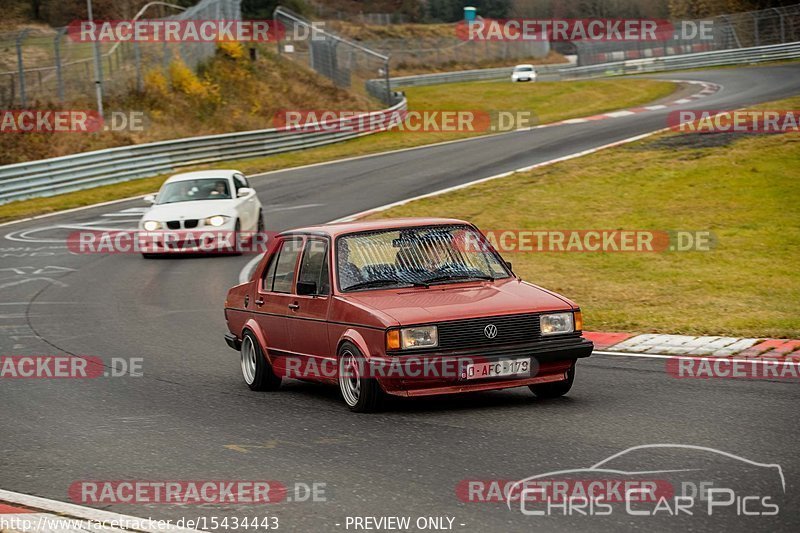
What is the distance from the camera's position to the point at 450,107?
52.9 meters

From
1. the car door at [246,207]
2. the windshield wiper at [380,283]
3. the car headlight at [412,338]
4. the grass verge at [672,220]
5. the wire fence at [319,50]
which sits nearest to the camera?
the car headlight at [412,338]

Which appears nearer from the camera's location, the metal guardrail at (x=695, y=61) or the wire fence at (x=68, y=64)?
the wire fence at (x=68, y=64)

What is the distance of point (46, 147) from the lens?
122 feet

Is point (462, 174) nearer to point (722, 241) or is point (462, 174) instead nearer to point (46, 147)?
point (722, 241)

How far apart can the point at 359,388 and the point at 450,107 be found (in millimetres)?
45440

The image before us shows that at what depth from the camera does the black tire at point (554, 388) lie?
8.62 metres

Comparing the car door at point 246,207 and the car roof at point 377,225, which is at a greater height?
the car roof at point 377,225

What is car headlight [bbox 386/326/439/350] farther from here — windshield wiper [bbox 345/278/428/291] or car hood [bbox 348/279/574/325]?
windshield wiper [bbox 345/278/428/291]

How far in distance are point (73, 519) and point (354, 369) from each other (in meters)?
2.92

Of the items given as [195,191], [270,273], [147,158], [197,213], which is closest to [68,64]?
[147,158]

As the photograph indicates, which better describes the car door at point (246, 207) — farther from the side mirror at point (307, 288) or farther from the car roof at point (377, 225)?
the side mirror at point (307, 288)

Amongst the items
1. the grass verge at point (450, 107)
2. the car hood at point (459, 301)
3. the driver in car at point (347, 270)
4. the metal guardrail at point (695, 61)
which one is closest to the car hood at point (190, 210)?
the grass verge at point (450, 107)

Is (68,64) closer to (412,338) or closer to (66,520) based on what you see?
(412,338)

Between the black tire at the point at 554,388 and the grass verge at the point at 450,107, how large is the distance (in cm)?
2140
